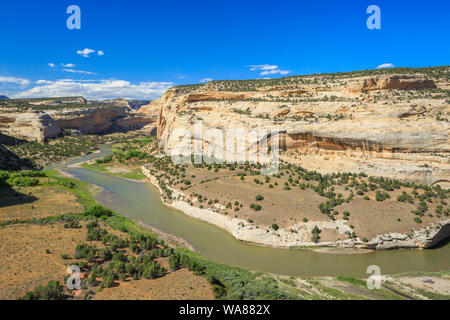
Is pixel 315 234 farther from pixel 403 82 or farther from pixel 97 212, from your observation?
pixel 403 82

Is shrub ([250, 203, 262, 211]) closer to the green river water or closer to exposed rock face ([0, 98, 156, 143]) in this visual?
the green river water

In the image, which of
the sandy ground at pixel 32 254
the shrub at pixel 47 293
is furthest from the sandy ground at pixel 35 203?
the shrub at pixel 47 293

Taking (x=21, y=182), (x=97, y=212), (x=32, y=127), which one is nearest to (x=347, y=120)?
(x=97, y=212)

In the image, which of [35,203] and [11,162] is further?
[11,162]

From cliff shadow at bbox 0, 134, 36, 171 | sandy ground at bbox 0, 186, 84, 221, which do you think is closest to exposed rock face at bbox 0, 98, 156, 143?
cliff shadow at bbox 0, 134, 36, 171

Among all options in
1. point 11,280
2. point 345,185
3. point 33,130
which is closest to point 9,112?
point 33,130

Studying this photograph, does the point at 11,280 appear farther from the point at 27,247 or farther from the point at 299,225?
the point at 299,225

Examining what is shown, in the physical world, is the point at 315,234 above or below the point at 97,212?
below
